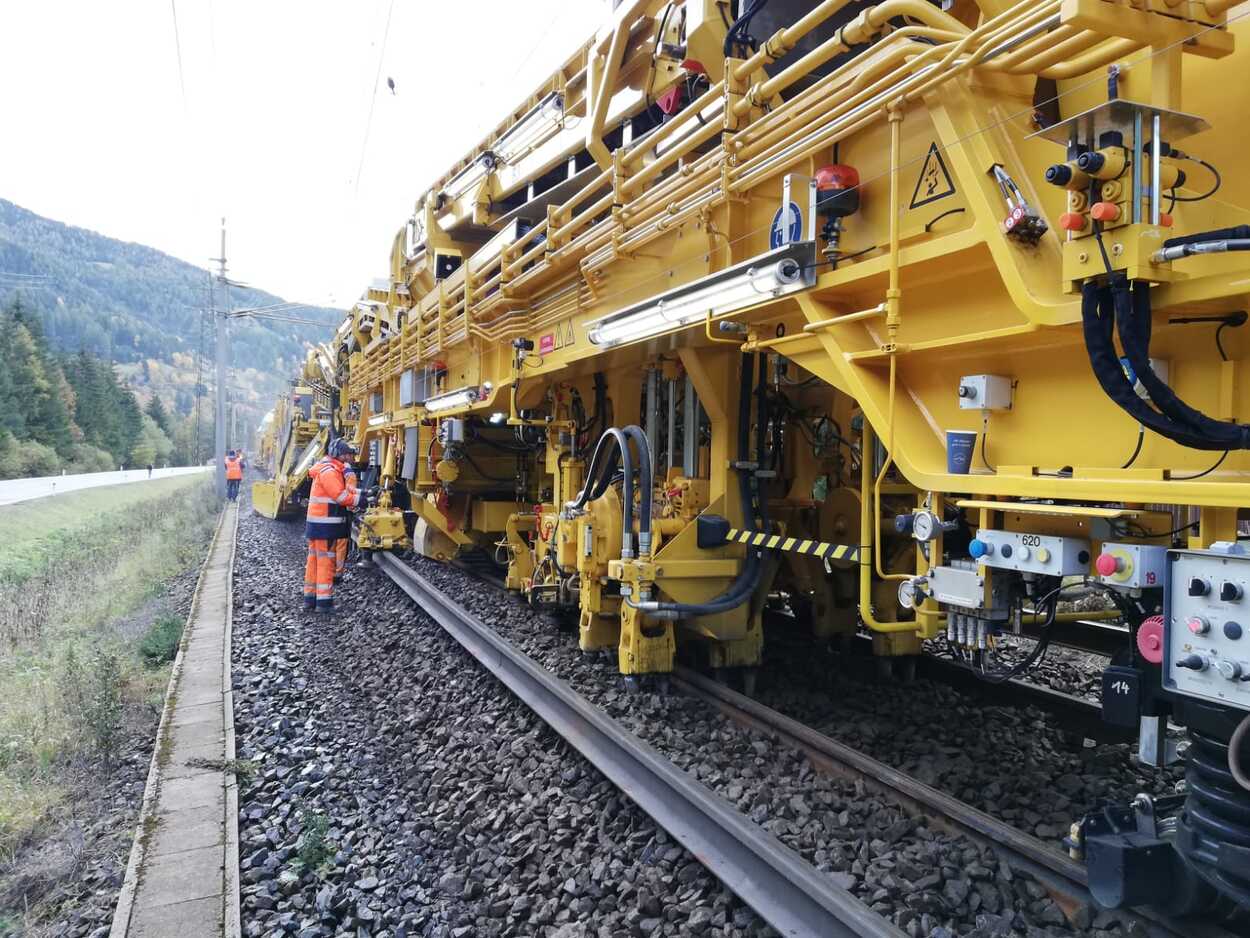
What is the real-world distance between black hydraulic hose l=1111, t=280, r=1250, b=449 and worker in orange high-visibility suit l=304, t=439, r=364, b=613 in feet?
26.2

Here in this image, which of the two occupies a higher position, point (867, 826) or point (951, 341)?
point (951, 341)

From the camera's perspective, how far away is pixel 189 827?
373 centimetres

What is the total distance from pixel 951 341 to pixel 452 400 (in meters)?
6.34

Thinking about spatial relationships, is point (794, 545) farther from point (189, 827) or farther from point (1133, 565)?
point (189, 827)

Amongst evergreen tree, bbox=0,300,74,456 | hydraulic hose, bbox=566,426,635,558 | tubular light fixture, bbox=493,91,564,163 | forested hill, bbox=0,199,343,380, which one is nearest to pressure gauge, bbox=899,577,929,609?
hydraulic hose, bbox=566,426,635,558

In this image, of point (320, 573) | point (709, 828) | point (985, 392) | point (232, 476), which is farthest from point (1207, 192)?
point (232, 476)

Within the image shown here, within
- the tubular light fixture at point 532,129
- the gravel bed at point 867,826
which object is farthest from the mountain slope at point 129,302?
the gravel bed at point 867,826

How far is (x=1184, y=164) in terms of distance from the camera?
2.29 meters

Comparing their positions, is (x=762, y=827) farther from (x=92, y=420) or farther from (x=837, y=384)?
(x=92, y=420)

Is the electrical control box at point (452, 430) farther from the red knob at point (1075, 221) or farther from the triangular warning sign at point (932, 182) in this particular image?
the red knob at point (1075, 221)

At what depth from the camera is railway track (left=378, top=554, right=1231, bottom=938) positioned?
2.61 metres

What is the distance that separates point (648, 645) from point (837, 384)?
238 cm

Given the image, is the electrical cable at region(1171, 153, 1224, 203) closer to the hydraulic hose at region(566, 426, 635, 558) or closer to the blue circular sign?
the blue circular sign

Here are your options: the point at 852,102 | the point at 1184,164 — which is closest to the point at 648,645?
the point at 852,102
